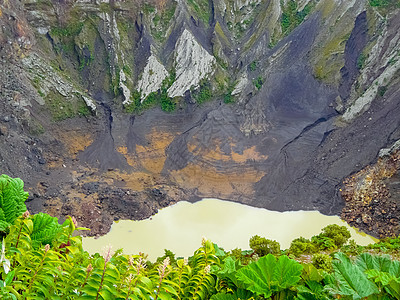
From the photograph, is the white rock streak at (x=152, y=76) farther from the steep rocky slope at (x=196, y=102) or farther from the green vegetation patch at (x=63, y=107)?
the green vegetation patch at (x=63, y=107)

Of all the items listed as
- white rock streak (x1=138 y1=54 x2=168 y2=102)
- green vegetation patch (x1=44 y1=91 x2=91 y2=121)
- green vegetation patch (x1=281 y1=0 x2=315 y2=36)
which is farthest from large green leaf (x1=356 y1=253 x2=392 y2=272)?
green vegetation patch (x1=281 y1=0 x2=315 y2=36)

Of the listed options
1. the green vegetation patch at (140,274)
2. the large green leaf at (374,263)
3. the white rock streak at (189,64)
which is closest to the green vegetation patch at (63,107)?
the white rock streak at (189,64)

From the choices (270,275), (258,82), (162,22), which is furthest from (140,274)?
(162,22)

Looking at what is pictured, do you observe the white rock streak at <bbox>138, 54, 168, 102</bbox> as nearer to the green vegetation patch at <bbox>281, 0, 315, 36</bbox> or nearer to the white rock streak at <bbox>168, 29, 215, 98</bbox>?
the white rock streak at <bbox>168, 29, 215, 98</bbox>

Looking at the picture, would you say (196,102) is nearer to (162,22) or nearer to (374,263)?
(162,22)

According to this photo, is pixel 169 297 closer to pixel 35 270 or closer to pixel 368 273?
pixel 35 270

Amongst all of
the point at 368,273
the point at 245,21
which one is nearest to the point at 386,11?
the point at 245,21

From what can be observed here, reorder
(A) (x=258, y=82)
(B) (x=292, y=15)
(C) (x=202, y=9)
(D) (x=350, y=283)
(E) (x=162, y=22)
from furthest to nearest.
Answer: (C) (x=202, y=9), (E) (x=162, y=22), (B) (x=292, y=15), (A) (x=258, y=82), (D) (x=350, y=283)
